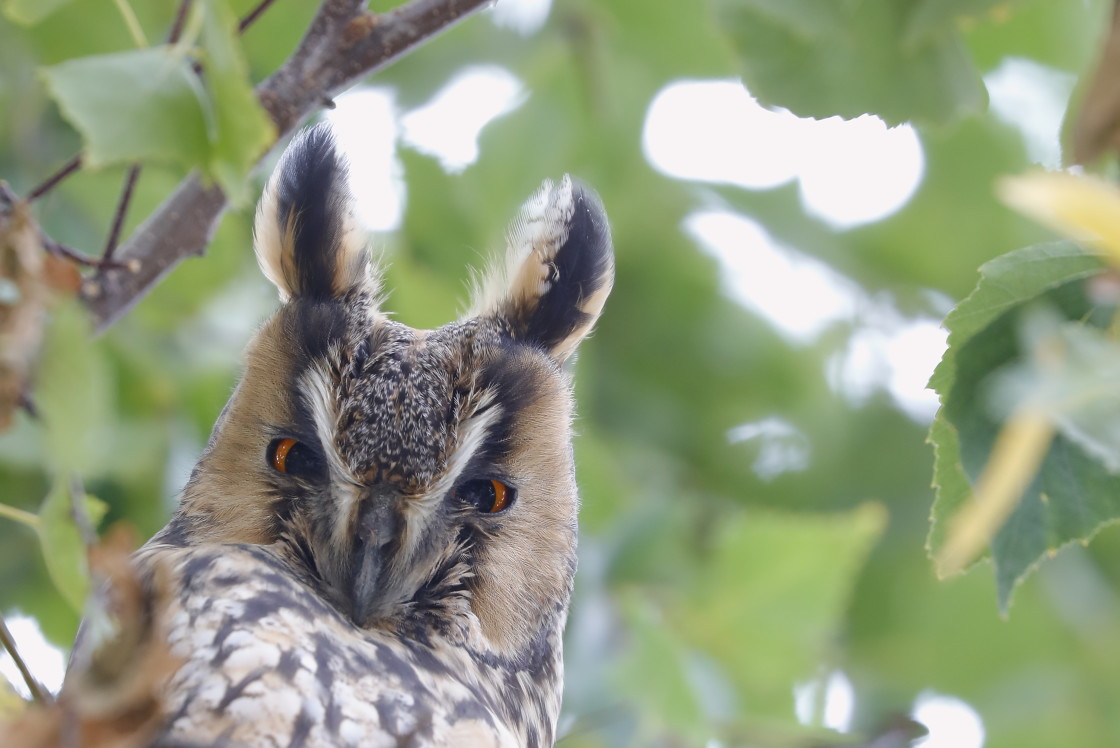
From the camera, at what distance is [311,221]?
5.80 ft

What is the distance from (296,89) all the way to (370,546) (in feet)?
1.91

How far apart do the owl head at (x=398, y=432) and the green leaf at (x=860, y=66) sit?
0.67 m

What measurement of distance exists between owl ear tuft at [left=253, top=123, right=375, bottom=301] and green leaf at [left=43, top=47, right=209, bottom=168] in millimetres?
808

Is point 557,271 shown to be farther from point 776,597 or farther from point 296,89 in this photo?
point 776,597

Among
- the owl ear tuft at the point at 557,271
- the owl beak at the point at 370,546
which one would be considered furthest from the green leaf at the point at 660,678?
the owl beak at the point at 370,546

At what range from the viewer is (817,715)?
3160 millimetres

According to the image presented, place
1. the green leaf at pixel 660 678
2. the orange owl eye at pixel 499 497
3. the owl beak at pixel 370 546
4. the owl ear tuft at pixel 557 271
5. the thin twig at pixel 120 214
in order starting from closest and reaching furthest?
the thin twig at pixel 120 214 → the owl beak at pixel 370 546 → the orange owl eye at pixel 499 497 → the owl ear tuft at pixel 557 271 → the green leaf at pixel 660 678

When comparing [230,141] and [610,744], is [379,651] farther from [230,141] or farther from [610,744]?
[610,744]

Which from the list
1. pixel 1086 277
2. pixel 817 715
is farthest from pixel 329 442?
pixel 817 715

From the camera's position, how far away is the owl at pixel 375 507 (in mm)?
1395

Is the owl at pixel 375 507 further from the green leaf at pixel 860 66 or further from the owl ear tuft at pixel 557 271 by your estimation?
the green leaf at pixel 860 66

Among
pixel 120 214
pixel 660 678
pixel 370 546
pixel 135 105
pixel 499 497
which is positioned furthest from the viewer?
pixel 660 678

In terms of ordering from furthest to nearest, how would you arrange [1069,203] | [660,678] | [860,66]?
[660,678], [860,66], [1069,203]

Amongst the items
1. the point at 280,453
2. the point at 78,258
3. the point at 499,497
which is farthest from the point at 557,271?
the point at 78,258
